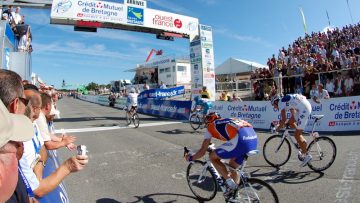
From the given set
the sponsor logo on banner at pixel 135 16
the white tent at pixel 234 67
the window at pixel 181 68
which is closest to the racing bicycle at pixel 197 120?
the sponsor logo on banner at pixel 135 16

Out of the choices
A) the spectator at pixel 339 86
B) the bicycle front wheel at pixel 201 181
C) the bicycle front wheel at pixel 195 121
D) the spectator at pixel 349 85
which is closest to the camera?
the bicycle front wheel at pixel 201 181

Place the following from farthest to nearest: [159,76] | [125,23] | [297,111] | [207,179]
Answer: [159,76] → [125,23] → [297,111] → [207,179]

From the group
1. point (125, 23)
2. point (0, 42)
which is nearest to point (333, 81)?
point (125, 23)

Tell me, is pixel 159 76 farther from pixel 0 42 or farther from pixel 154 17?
pixel 0 42

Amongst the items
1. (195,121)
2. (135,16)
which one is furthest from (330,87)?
(135,16)

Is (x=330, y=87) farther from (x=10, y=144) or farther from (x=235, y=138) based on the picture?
(x=10, y=144)

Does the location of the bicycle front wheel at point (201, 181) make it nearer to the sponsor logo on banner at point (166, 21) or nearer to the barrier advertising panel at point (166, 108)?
the barrier advertising panel at point (166, 108)

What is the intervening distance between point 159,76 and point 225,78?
1346 inches

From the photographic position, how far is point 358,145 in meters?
9.48

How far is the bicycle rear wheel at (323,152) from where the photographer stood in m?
7.26

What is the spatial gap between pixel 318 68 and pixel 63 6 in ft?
46.8

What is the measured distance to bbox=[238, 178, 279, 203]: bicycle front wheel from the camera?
14.6 ft

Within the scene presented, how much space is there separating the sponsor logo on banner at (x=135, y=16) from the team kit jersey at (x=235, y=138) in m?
17.0

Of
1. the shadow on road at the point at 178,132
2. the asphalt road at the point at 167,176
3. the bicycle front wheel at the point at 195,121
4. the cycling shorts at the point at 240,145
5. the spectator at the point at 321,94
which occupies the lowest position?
the asphalt road at the point at 167,176
